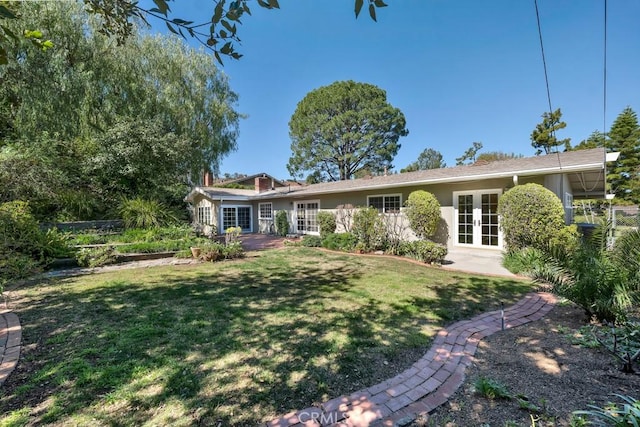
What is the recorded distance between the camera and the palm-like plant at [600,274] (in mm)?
3363

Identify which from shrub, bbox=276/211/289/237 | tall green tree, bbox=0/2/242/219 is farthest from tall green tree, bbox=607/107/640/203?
tall green tree, bbox=0/2/242/219

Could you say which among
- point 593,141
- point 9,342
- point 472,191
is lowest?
point 9,342

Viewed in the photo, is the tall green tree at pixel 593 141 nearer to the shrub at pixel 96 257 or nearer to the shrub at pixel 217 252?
the shrub at pixel 217 252

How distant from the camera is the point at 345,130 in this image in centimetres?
2752

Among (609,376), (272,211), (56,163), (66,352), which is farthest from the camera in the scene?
(272,211)

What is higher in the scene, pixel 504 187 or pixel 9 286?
pixel 504 187

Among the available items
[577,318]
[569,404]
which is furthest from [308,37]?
[569,404]

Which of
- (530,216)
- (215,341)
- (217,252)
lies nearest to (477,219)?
(530,216)

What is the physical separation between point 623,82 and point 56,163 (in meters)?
18.4

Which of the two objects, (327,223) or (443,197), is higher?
(443,197)

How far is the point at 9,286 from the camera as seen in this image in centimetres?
596

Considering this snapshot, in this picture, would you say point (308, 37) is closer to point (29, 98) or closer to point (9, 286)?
point (9, 286)

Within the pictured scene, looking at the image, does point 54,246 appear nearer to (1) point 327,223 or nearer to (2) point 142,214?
(2) point 142,214

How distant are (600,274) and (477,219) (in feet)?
20.4
